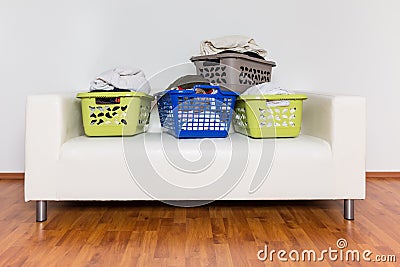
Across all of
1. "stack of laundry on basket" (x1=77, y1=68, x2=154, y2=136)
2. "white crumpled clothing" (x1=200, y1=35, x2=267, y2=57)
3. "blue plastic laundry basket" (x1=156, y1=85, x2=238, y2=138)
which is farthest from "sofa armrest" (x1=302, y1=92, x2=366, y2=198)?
"stack of laundry on basket" (x1=77, y1=68, x2=154, y2=136)

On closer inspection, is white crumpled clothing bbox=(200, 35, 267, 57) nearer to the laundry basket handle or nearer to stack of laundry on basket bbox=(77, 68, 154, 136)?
the laundry basket handle

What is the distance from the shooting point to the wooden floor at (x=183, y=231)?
64.6 inches

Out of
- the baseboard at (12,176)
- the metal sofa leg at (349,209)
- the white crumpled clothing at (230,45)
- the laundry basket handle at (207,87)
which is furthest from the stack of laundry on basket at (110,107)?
the baseboard at (12,176)

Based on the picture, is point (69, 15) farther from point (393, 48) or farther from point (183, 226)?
point (393, 48)

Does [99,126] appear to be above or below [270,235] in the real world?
above

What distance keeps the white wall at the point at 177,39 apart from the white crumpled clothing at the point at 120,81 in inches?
25.4

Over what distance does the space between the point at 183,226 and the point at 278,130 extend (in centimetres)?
56

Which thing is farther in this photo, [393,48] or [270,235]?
[393,48]

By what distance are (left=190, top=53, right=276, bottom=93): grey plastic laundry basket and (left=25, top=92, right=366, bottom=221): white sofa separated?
457mm

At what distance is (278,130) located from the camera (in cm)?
215

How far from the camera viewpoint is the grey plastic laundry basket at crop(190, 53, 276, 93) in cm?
239

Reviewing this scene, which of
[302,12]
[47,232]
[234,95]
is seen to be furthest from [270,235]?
[302,12]

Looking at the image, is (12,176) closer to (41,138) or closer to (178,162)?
(41,138)

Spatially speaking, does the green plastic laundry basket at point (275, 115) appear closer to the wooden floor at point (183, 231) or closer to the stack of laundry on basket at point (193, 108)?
the stack of laundry on basket at point (193, 108)
